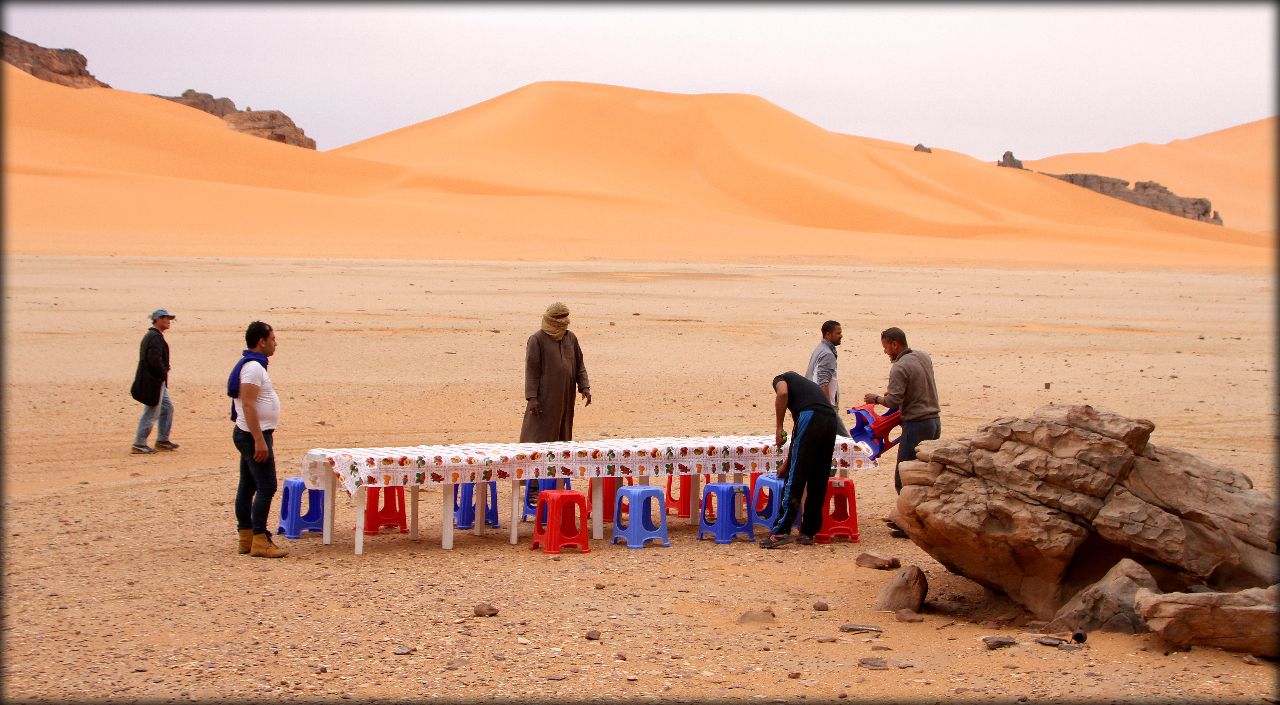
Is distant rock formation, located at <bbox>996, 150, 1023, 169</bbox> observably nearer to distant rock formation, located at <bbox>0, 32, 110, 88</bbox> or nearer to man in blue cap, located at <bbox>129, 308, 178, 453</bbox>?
distant rock formation, located at <bbox>0, 32, 110, 88</bbox>

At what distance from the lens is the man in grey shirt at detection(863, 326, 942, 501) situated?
9578 mm

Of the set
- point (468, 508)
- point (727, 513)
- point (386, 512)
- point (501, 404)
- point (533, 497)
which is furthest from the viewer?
point (501, 404)

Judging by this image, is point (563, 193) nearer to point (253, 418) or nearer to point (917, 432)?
point (917, 432)

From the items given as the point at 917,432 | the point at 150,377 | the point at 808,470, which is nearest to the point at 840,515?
the point at 808,470

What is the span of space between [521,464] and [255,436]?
6.18 feet

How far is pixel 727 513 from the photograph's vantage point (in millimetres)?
9430

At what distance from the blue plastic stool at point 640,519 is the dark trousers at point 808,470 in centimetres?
87

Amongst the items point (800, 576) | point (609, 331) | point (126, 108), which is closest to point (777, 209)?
point (126, 108)

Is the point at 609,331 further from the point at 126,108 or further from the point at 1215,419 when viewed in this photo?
the point at 126,108

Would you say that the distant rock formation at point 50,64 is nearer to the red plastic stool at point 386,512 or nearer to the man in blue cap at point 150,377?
the man in blue cap at point 150,377

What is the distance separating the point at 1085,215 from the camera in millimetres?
80688

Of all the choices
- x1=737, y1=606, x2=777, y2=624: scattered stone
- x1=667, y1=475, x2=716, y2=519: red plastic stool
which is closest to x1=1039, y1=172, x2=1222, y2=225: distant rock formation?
x1=667, y1=475, x2=716, y2=519: red plastic stool

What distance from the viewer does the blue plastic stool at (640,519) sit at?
9.04 metres

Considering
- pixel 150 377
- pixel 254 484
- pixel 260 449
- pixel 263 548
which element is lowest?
pixel 263 548
